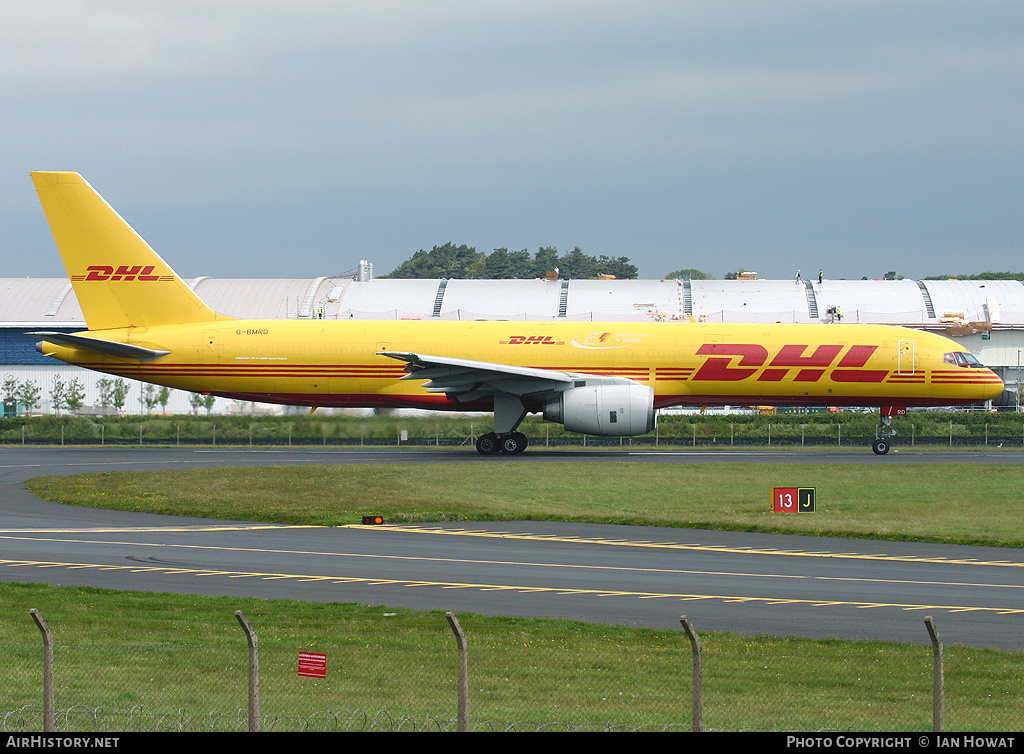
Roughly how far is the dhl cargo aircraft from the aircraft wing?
0.57ft

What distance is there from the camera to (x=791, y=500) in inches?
1082

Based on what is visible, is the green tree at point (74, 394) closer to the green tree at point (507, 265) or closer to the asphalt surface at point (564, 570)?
the asphalt surface at point (564, 570)

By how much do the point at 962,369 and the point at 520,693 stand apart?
35755 millimetres

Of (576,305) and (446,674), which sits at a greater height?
(576,305)

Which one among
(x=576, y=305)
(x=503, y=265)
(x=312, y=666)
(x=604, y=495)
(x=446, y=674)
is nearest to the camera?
(x=312, y=666)

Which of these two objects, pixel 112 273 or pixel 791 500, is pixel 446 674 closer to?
pixel 791 500

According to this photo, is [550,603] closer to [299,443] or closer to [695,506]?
[695,506]

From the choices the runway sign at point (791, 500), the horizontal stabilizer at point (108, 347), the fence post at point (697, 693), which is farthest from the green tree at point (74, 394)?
the fence post at point (697, 693)

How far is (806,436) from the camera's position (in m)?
55.3

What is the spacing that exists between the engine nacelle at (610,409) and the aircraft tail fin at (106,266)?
15768mm

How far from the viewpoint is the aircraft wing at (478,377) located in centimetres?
3881

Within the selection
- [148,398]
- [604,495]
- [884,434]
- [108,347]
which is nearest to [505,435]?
[604,495]

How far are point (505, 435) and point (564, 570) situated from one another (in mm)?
22239

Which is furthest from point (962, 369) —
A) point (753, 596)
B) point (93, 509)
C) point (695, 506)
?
point (93, 509)
